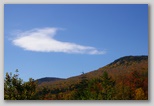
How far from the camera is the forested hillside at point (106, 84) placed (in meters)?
3.41

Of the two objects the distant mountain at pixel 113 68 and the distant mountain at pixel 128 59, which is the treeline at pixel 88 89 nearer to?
the distant mountain at pixel 113 68

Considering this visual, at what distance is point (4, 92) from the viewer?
135 inches

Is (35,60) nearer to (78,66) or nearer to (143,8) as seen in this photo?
(78,66)

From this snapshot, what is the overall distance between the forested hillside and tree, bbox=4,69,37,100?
0.01m

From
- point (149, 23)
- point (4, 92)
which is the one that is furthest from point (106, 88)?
point (4, 92)

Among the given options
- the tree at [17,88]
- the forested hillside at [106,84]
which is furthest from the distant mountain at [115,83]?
the tree at [17,88]

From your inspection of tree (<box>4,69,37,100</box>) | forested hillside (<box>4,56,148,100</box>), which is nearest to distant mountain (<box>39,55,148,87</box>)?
forested hillside (<box>4,56,148,100</box>)

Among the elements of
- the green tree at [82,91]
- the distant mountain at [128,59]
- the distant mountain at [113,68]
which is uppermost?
the distant mountain at [128,59]

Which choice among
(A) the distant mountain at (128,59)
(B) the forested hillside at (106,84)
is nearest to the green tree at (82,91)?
(B) the forested hillside at (106,84)

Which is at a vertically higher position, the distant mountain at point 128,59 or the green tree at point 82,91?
the distant mountain at point 128,59

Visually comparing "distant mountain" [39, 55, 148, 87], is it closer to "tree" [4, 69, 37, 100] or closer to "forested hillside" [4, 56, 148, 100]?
"forested hillside" [4, 56, 148, 100]

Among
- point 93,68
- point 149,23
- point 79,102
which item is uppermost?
point 149,23

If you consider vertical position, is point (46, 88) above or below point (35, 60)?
below

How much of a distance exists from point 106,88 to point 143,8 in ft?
3.77
